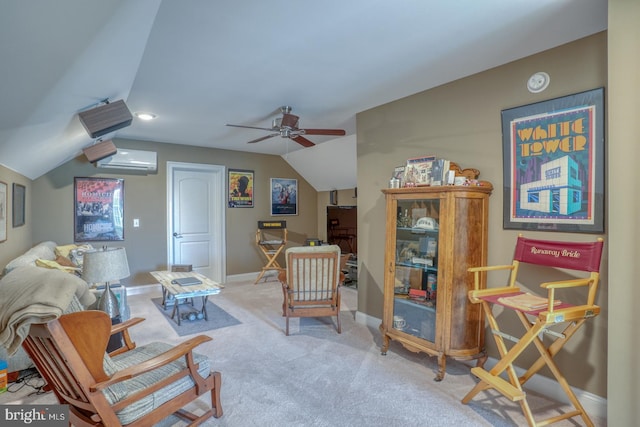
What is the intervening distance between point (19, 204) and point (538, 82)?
16.3ft

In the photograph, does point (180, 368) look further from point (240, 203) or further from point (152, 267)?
point (240, 203)

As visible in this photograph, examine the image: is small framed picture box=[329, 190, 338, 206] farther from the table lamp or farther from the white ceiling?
the table lamp

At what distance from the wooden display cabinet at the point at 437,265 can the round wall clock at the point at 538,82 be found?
2.41 feet

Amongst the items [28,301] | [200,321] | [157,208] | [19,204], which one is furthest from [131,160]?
[28,301]

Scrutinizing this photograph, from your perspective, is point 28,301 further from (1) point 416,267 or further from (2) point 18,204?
(2) point 18,204

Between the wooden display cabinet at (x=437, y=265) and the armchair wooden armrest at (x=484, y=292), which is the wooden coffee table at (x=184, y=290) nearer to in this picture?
the wooden display cabinet at (x=437, y=265)

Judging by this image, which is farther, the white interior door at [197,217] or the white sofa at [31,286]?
the white interior door at [197,217]

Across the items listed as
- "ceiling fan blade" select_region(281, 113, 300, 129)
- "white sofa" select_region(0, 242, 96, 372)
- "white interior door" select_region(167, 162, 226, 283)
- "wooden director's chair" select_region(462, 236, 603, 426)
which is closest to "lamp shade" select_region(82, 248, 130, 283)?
"white sofa" select_region(0, 242, 96, 372)

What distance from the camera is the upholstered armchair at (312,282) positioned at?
332 centimetres

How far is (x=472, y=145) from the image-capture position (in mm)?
2744

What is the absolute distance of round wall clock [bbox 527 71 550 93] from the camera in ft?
7.59

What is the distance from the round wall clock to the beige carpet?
216 cm

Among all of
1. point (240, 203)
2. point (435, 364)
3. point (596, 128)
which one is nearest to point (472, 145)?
point (596, 128)

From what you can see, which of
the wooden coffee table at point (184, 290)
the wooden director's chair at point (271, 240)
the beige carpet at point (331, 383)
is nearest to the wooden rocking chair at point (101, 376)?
the beige carpet at point (331, 383)
